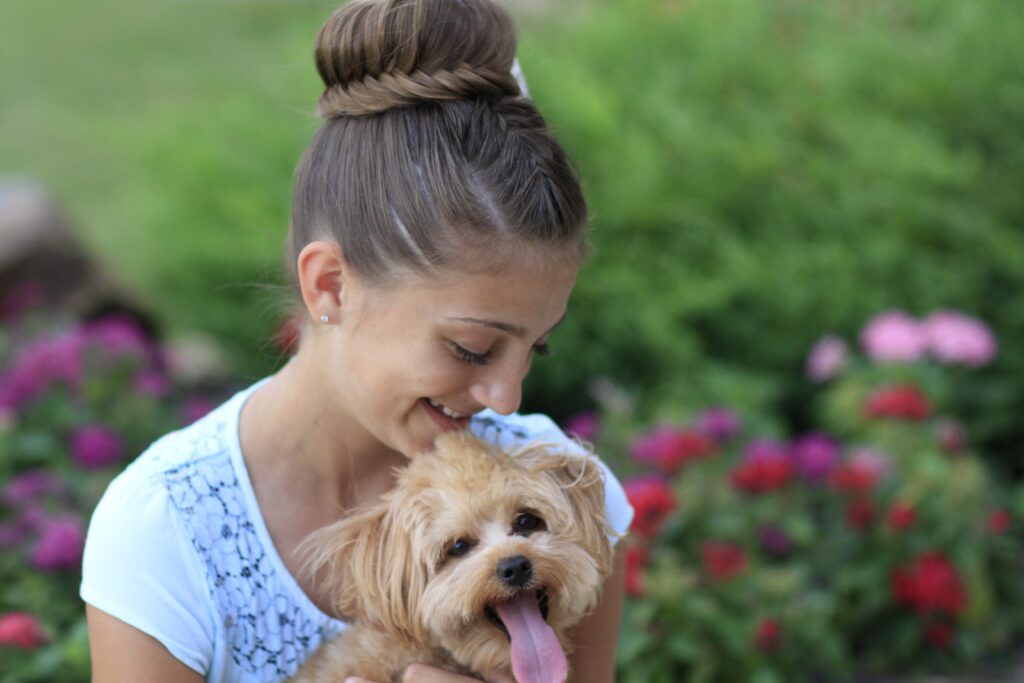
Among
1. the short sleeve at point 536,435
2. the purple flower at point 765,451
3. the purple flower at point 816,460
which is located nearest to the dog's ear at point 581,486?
the short sleeve at point 536,435

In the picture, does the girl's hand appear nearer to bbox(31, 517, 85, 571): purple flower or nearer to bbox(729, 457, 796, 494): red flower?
bbox(31, 517, 85, 571): purple flower

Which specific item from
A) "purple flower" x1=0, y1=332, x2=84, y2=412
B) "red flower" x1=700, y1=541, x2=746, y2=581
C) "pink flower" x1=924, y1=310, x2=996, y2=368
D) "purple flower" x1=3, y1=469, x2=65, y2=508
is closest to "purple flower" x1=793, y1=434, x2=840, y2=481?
"red flower" x1=700, y1=541, x2=746, y2=581

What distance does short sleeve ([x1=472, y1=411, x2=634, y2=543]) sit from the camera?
251 centimetres

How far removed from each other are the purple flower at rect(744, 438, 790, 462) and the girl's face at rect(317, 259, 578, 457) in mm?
1866

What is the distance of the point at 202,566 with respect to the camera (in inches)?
87.7

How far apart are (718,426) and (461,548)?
84.7 inches

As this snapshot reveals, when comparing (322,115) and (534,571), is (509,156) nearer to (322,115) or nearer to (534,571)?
(322,115)

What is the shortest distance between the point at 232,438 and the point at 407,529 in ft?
1.57

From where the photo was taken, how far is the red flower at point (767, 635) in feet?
11.6

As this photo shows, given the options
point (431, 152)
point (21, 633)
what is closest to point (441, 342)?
point (431, 152)

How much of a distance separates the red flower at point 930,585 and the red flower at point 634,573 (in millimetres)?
925

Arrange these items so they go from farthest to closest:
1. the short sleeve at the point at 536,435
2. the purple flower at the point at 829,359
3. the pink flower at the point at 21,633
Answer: the purple flower at the point at 829,359
the pink flower at the point at 21,633
the short sleeve at the point at 536,435

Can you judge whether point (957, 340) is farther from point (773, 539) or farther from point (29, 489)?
point (29, 489)

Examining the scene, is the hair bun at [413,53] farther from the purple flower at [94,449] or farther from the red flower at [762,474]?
the purple flower at [94,449]
